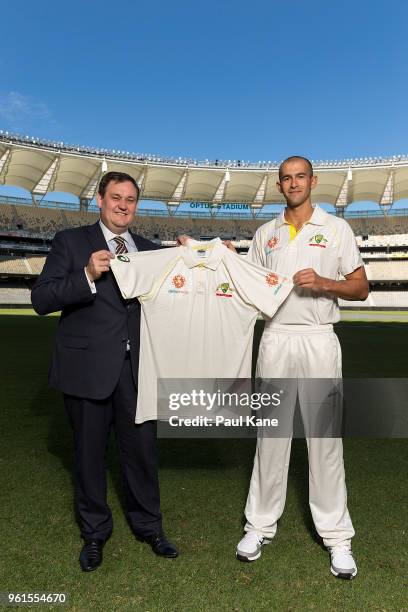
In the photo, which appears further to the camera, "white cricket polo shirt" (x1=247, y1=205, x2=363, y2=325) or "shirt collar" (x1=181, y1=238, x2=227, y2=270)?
"shirt collar" (x1=181, y1=238, x2=227, y2=270)

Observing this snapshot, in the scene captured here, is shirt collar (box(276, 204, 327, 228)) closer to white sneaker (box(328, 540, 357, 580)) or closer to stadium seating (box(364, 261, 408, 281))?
white sneaker (box(328, 540, 357, 580))

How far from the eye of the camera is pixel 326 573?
267 cm

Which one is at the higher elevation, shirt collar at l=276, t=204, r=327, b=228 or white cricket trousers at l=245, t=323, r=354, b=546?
shirt collar at l=276, t=204, r=327, b=228

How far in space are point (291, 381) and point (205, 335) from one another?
2.21ft

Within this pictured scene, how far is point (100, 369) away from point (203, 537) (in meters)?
1.25

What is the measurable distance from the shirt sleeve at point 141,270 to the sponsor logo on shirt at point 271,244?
24.1 inches

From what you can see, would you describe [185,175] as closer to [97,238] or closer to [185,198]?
[185,198]

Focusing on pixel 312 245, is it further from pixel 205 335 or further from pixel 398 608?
pixel 398 608

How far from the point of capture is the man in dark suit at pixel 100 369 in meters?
2.85

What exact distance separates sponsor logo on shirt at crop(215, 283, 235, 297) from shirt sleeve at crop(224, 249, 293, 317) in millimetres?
47

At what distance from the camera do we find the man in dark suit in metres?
2.85

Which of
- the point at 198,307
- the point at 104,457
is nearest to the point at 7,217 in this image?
the point at 198,307

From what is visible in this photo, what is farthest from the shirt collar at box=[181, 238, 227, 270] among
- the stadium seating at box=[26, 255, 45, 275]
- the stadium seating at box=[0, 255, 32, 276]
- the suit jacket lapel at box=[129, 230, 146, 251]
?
the stadium seating at box=[0, 255, 32, 276]

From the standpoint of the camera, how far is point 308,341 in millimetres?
2881
